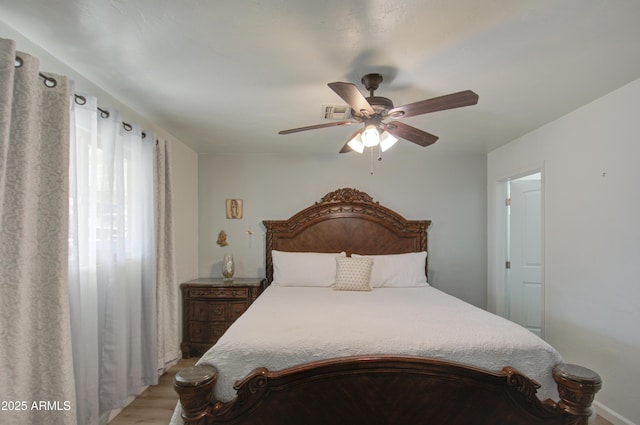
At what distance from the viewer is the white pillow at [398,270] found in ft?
10.3

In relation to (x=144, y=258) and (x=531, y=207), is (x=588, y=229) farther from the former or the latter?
(x=144, y=258)

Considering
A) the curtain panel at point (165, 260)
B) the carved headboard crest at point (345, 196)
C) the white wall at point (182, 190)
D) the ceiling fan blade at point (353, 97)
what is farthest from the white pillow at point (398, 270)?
the white wall at point (182, 190)

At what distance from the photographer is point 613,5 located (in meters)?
1.26

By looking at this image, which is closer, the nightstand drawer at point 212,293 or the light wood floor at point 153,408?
the light wood floor at point 153,408

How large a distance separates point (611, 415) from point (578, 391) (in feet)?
3.95

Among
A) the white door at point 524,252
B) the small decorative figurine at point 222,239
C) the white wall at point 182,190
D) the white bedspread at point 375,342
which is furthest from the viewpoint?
the small decorative figurine at point 222,239

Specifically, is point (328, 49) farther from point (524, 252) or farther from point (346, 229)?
point (524, 252)

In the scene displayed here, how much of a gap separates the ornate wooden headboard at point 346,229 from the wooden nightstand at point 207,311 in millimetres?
560

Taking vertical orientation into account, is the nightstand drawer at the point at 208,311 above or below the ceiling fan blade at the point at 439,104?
below

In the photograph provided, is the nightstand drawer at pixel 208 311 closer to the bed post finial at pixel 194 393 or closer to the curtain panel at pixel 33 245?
the curtain panel at pixel 33 245

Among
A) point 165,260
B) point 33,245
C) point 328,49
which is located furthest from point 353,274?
point 33,245

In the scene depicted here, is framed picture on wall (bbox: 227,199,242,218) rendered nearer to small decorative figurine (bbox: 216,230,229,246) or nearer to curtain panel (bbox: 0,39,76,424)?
small decorative figurine (bbox: 216,230,229,246)

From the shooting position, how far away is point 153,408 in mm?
2238

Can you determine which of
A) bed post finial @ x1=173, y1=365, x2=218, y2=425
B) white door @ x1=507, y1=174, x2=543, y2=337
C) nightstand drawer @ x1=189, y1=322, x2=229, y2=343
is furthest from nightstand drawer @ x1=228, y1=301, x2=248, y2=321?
white door @ x1=507, y1=174, x2=543, y2=337
